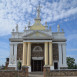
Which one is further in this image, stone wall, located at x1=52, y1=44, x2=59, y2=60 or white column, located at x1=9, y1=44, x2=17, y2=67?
stone wall, located at x1=52, y1=44, x2=59, y2=60

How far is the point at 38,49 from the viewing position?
108 feet

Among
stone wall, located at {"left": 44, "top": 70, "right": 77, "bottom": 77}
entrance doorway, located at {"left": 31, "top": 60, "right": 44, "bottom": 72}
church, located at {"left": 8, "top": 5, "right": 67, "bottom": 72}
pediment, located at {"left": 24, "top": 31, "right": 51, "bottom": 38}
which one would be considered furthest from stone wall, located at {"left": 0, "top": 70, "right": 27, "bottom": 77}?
pediment, located at {"left": 24, "top": 31, "right": 51, "bottom": 38}

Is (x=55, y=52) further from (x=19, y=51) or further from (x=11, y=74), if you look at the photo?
(x=11, y=74)

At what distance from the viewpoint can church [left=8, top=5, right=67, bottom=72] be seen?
31.3m

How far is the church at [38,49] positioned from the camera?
103 ft

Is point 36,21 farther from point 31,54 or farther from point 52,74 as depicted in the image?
point 52,74

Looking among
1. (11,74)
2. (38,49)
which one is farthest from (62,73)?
(38,49)

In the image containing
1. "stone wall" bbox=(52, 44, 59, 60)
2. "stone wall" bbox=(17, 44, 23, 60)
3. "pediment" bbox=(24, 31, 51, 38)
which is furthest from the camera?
"stone wall" bbox=(17, 44, 23, 60)

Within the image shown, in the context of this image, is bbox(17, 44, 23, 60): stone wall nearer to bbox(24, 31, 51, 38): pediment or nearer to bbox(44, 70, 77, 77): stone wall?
bbox(24, 31, 51, 38): pediment

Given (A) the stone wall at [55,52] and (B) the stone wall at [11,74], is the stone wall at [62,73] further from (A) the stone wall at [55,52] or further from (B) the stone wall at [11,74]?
(A) the stone wall at [55,52]

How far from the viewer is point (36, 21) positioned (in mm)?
35438

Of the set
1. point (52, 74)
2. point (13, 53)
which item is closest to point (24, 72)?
point (52, 74)

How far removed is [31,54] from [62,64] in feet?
25.0

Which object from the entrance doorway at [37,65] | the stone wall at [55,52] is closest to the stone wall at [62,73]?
the stone wall at [55,52]
